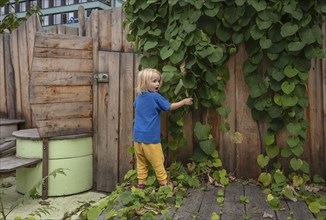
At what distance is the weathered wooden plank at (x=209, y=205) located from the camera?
2517mm

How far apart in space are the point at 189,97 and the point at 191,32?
621 millimetres

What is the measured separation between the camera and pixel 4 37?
5422mm

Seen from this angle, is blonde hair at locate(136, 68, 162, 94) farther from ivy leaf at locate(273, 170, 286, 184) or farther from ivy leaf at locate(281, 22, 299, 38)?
ivy leaf at locate(273, 170, 286, 184)

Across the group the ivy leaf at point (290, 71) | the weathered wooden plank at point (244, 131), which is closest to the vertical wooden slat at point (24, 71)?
the weathered wooden plank at point (244, 131)

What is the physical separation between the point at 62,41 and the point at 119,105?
1096 mm

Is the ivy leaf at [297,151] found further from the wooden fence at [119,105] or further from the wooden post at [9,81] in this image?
the wooden post at [9,81]

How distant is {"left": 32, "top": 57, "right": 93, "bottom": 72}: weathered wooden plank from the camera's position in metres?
4.12

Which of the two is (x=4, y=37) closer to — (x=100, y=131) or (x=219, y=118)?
(x=100, y=131)

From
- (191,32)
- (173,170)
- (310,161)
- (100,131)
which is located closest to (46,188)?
(100,131)

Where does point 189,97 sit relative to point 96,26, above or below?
below

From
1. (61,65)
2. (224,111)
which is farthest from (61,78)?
(224,111)

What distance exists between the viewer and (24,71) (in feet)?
17.4

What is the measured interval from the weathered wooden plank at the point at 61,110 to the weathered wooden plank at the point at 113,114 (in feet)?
1.18

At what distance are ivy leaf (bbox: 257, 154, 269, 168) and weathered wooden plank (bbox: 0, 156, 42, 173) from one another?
260cm
